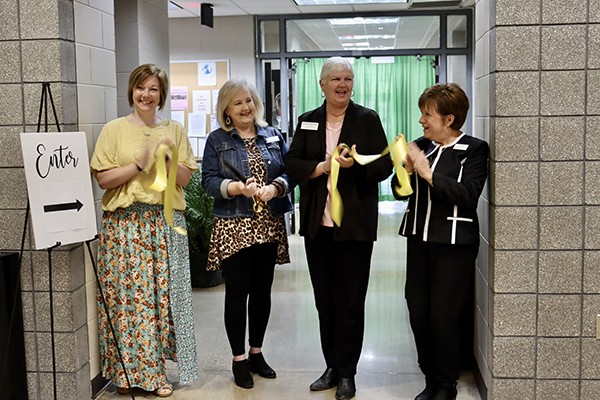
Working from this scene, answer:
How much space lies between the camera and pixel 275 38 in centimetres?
912

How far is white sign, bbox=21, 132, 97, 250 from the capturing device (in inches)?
116

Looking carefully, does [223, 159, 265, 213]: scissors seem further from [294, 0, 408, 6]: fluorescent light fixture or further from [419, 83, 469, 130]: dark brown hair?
[294, 0, 408, 6]: fluorescent light fixture

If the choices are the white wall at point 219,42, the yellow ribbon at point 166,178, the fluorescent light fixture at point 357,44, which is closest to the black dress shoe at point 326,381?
the yellow ribbon at point 166,178

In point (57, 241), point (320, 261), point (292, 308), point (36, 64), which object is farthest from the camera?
point (292, 308)

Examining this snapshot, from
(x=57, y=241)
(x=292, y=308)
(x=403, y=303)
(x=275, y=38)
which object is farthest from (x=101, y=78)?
(x=275, y=38)

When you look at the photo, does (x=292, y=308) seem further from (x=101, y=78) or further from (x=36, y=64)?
(x=36, y=64)

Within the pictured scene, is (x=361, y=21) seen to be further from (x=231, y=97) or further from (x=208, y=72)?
(x=231, y=97)

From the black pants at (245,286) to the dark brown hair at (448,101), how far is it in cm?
105

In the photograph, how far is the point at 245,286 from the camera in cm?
365

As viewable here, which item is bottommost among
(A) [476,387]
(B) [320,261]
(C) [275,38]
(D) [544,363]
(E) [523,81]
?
(A) [476,387]

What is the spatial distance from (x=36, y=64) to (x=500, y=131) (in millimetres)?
2020

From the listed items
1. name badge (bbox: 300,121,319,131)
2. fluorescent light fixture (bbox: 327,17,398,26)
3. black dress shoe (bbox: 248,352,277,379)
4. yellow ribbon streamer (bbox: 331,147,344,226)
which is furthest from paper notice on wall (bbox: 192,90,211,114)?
yellow ribbon streamer (bbox: 331,147,344,226)

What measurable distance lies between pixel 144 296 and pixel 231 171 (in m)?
0.73

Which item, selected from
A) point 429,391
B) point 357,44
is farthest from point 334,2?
point 429,391
